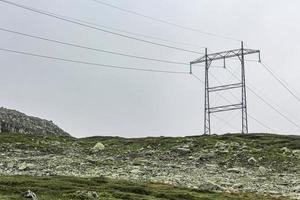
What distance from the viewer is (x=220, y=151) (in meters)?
65.5

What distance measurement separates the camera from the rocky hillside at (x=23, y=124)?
97.0m

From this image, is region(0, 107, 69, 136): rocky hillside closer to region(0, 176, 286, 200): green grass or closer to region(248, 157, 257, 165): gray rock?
region(248, 157, 257, 165): gray rock

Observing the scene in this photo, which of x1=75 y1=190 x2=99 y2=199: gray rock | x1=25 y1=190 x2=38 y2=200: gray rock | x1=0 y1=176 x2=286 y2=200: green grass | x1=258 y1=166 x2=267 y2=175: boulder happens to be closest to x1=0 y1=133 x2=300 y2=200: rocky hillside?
x1=258 y1=166 x2=267 y2=175: boulder

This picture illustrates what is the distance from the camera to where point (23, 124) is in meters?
102

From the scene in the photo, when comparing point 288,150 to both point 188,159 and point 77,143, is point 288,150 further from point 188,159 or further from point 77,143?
point 77,143

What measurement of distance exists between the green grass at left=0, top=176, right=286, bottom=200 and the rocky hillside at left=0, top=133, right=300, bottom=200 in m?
0.26

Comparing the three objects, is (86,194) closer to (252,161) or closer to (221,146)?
(252,161)

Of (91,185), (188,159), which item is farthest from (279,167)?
(91,185)

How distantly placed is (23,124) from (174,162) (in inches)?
1982

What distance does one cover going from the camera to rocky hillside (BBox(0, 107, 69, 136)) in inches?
3819

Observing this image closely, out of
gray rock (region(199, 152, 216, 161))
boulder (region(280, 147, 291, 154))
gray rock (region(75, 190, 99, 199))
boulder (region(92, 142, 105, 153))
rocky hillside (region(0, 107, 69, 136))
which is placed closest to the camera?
gray rock (region(75, 190, 99, 199))

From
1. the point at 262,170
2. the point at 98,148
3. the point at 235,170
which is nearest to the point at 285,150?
the point at 262,170

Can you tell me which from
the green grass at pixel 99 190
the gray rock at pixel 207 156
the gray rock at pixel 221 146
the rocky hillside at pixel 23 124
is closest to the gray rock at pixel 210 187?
the green grass at pixel 99 190

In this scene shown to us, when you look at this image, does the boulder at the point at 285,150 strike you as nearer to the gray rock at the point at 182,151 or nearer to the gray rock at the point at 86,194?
the gray rock at the point at 182,151
